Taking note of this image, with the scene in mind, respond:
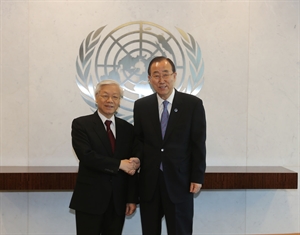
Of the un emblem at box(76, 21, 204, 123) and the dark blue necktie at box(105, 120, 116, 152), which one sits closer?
the dark blue necktie at box(105, 120, 116, 152)

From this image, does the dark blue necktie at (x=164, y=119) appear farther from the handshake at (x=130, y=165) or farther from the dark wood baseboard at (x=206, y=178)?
the dark wood baseboard at (x=206, y=178)

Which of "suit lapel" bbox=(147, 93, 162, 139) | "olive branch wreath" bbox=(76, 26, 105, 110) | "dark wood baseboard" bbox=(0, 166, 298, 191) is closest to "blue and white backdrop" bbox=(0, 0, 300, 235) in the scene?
"olive branch wreath" bbox=(76, 26, 105, 110)

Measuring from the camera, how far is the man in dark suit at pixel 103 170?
236 cm

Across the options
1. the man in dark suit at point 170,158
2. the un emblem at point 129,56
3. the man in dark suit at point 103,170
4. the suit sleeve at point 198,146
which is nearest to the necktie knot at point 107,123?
the man in dark suit at point 103,170

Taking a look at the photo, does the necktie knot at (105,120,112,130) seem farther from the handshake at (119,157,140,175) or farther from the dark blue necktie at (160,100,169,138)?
the dark blue necktie at (160,100,169,138)

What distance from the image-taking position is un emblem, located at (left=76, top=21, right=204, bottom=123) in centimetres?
341

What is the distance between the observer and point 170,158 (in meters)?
2.42

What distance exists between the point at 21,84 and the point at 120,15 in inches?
46.2

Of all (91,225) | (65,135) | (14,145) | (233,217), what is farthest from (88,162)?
(233,217)

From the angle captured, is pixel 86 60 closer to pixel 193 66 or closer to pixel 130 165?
pixel 193 66

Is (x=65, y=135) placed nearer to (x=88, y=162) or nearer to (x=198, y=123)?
(x=88, y=162)

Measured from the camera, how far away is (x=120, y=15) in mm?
3408

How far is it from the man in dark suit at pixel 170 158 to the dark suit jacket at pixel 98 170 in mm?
140

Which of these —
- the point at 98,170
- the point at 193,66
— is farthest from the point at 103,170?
the point at 193,66
